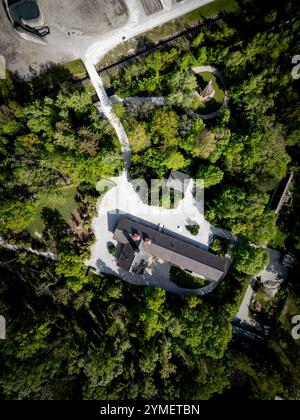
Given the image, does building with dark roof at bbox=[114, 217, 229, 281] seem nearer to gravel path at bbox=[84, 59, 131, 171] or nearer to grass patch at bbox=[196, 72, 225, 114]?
gravel path at bbox=[84, 59, 131, 171]

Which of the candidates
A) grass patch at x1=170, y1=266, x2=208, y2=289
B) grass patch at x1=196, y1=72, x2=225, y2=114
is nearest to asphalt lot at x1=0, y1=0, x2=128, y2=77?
grass patch at x1=196, y1=72, x2=225, y2=114

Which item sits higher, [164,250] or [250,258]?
[164,250]

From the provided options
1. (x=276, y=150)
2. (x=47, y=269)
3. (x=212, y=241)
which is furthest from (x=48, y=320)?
(x=276, y=150)

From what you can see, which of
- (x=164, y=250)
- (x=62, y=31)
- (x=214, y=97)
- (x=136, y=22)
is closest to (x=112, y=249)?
(x=164, y=250)

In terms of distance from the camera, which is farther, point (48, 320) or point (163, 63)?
point (163, 63)

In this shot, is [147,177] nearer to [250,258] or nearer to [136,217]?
[136,217]
